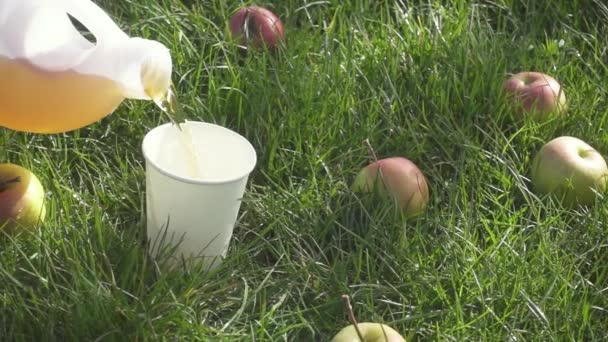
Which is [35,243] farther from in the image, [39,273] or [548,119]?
[548,119]

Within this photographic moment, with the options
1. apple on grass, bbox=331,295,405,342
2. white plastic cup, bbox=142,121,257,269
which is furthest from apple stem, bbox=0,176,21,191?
apple on grass, bbox=331,295,405,342

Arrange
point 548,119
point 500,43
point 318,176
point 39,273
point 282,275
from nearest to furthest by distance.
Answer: point 39,273
point 282,275
point 318,176
point 548,119
point 500,43

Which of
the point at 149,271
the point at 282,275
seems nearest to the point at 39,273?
the point at 149,271

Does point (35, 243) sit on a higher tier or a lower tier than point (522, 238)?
higher

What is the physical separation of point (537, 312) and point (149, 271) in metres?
0.78

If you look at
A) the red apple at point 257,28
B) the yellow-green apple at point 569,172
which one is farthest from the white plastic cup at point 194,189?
the yellow-green apple at point 569,172

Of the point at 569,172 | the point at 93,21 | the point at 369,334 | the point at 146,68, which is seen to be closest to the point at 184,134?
the point at 146,68

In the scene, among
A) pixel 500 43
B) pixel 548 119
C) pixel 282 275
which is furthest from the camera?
pixel 500 43

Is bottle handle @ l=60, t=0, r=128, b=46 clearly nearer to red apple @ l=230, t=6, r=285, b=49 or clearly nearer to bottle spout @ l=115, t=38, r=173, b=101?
bottle spout @ l=115, t=38, r=173, b=101

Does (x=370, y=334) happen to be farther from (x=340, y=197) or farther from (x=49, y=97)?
(x=49, y=97)

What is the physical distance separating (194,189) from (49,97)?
0.38 metres

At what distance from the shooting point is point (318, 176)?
2.46m

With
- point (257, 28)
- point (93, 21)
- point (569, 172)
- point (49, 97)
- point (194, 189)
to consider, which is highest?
point (93, 21)

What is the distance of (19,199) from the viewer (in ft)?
6.98
